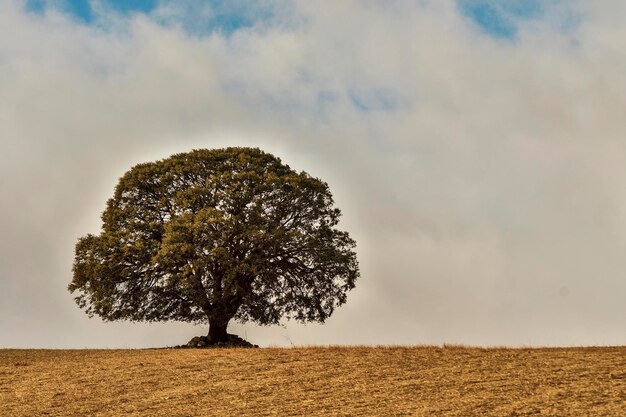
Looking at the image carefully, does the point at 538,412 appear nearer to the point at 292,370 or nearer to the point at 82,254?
the point at 292,370

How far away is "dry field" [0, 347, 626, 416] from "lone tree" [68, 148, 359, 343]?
6.73m

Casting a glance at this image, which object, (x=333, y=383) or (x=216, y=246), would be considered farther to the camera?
(x=216, y=246)

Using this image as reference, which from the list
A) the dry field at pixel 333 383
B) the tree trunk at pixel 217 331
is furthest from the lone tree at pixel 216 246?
the dry field at pixel 333 383

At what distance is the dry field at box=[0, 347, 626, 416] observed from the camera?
62.6 ft

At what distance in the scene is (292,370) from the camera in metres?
25.0

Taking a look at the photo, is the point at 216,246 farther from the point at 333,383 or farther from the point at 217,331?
the point at 333,383

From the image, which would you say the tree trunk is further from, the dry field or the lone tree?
the dry field

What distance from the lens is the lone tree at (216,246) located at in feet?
118

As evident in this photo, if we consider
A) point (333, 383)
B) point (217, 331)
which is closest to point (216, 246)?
point (217, 331)

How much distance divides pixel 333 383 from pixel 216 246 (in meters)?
14.7

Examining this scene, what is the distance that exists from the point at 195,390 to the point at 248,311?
15.2 m

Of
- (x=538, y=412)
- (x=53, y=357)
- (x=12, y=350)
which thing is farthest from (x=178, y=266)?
(x=538, y=412)

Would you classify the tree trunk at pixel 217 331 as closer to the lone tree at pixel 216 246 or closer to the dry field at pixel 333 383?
the lone tree at pixel 216 246

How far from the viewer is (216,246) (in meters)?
35.8
